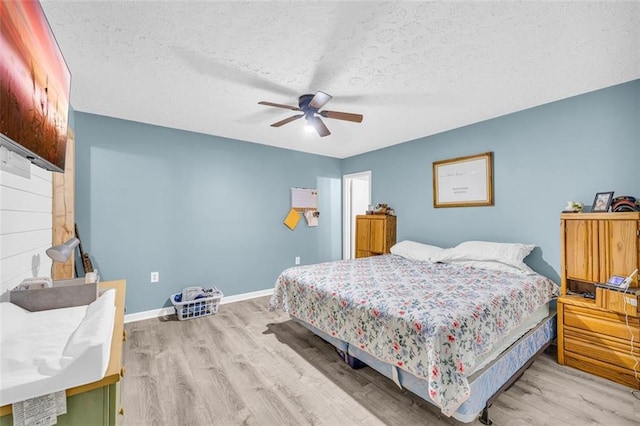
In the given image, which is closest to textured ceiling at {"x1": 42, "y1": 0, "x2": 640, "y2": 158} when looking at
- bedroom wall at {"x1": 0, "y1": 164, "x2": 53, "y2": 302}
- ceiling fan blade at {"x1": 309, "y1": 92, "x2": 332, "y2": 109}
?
ceiling fan blade at {"x1": 309, "y1": 92, "x2": 332, "y2": 109}

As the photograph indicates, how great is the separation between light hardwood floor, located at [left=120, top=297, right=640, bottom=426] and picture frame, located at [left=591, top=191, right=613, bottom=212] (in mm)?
1343

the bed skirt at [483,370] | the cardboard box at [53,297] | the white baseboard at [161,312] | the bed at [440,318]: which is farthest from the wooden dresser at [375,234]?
the cardboard box at [53,297]

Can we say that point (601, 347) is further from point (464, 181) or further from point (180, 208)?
point (180, 208)

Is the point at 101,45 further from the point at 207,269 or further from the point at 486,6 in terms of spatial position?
the point at 207,269

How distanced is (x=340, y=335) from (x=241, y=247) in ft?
7.74

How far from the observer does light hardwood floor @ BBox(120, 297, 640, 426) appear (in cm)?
172

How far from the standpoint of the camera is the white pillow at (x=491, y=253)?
2.75 metres

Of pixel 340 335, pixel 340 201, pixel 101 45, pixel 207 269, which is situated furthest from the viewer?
pixel 340 201

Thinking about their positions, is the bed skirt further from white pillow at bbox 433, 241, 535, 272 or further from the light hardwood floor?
white pillow at bbox 433, 241, 535, 272

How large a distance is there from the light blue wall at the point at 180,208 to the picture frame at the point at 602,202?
358 centimetres

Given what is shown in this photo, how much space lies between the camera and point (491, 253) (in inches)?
114

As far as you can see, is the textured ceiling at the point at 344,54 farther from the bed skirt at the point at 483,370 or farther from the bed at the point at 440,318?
the bed skirt at the point at 483,370

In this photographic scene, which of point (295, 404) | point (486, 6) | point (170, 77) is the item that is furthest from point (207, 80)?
point (295, 404)

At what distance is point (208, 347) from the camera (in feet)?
8.56
